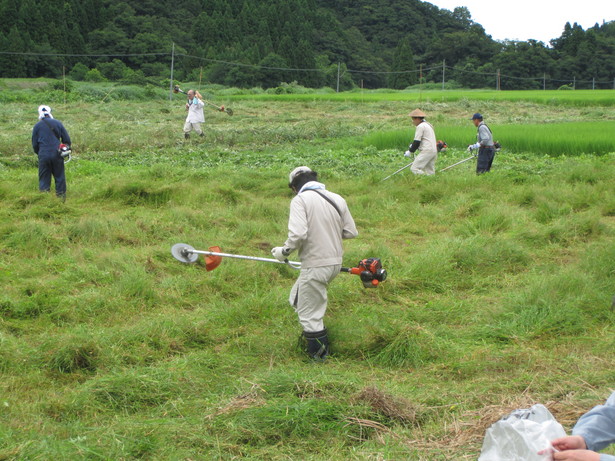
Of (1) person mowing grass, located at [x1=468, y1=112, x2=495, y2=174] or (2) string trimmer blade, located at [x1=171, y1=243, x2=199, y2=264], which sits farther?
(1) person mowing grass, located at [x1=468, y1=112, x2=495, y2=174]

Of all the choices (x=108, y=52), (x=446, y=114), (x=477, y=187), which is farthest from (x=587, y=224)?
(x=108, y=52)

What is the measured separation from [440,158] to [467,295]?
337 inches

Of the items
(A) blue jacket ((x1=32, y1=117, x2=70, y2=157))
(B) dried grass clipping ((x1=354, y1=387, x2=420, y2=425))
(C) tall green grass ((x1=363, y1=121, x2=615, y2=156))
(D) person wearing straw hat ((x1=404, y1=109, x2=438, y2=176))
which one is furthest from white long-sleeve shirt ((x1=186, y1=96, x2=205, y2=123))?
(B) dried grass clipping ((x1=354, y1=387, x2=420, y2=425))

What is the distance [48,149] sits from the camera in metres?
9.99

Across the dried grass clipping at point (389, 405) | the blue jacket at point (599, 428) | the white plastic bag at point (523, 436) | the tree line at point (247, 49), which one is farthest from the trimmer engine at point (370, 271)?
the tree line at point (247, 49)

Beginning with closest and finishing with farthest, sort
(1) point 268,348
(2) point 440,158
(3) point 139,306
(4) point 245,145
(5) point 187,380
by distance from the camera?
(5) point 187,380, (1) point 268,348, (3) point 139,306, (2) point 440,158, (4) point 245,145

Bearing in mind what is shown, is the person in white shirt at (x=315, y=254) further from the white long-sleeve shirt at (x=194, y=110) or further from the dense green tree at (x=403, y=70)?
the dense green tree at (x=403, y=70)

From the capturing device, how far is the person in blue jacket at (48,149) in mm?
10016

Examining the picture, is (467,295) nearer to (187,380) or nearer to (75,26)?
(187,380)

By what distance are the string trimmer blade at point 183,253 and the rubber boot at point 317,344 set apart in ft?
4.59

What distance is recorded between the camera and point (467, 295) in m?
6.41

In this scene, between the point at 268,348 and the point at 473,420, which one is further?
the point at 268,348

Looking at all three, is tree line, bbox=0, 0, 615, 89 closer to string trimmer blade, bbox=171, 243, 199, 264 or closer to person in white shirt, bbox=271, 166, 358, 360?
string trimmer blade, bbox=171, 243, 199, 264

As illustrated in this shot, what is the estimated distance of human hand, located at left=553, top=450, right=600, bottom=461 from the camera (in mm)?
2111
